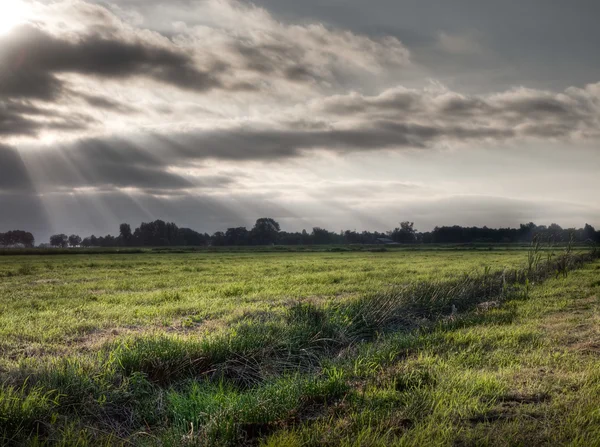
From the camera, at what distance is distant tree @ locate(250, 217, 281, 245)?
161m

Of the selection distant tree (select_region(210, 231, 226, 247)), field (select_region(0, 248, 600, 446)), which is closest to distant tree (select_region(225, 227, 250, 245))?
distant tree (select_region(210, 231, 226, 247))

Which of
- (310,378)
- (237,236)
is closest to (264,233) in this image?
(237,236)

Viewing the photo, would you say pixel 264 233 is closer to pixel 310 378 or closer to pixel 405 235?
pixel 405 235

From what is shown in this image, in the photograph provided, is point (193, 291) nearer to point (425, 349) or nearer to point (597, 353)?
point (425, 349)

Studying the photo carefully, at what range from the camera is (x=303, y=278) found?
23891 millimetres

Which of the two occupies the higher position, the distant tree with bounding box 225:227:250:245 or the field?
the distant tree with bounding box 225:227:250:245

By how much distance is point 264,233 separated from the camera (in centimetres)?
16175

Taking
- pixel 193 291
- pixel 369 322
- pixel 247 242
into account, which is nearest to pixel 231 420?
pixel 369 322

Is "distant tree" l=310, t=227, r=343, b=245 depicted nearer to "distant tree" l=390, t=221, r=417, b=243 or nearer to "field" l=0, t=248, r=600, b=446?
"distant tree" l=390, t=221, r=417, b=243

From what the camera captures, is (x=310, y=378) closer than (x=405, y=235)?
Yes

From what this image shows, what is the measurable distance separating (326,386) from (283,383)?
56cm

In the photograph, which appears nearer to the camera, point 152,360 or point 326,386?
point 326,386

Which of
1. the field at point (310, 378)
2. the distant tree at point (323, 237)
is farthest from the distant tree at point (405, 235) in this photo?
the field at point (310, 378)

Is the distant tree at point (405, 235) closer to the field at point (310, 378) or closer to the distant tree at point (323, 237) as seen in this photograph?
the distant tree at point (323, 237)
